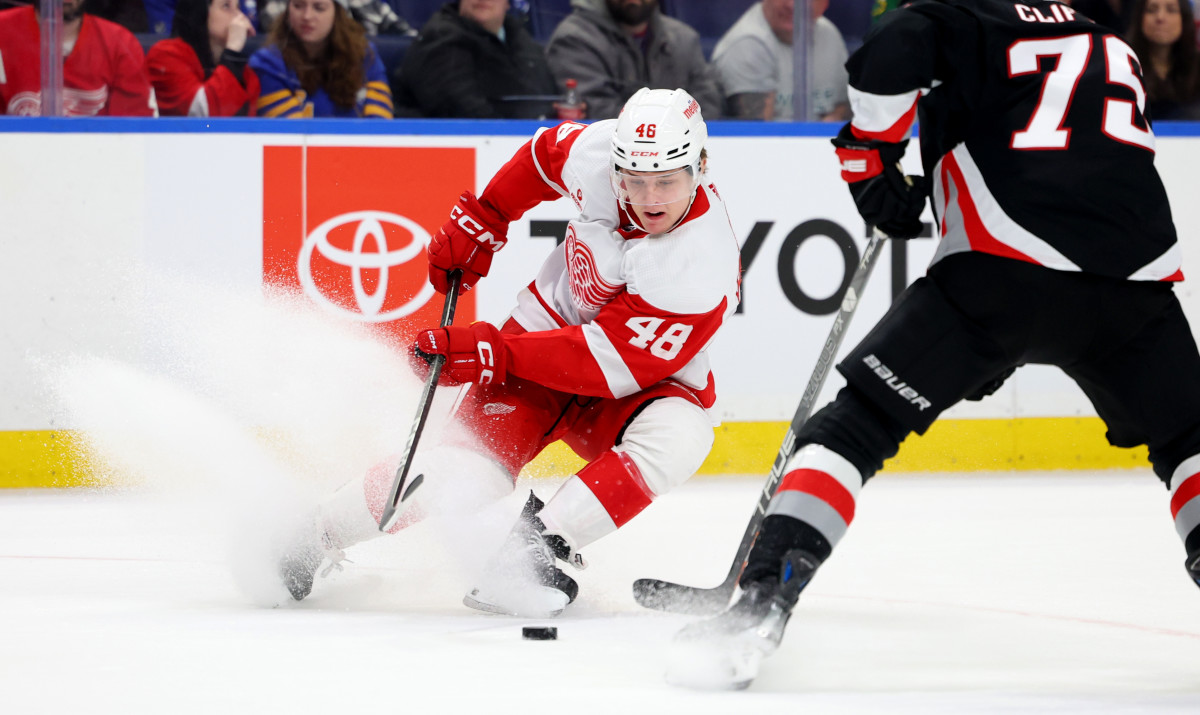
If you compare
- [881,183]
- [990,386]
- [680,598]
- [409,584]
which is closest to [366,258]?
[409,584]

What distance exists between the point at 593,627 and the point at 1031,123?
1.10 metres

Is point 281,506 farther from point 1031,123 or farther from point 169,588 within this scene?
point 1031,123

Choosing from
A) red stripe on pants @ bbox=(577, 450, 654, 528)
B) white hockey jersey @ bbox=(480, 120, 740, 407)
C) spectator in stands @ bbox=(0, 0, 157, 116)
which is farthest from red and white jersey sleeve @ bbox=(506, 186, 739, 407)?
spectator in stands @ bbox=(0, 0, 157, 116)

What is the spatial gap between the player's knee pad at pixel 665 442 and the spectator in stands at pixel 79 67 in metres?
2.58

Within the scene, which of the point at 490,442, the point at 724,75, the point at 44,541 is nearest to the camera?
the point at 490,442

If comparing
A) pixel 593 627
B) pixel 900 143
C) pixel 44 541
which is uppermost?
pixel 900 143

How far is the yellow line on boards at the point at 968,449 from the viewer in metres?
4.59

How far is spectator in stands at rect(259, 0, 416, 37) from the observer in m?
4.51

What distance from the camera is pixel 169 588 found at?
2.72 meters

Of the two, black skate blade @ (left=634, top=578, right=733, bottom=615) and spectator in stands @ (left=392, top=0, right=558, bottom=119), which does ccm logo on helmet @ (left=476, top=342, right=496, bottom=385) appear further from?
spectator in stands @ (left=392, top=0, right=558, bottom=119)

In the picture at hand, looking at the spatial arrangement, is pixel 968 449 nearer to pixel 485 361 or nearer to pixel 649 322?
pixel 649 322

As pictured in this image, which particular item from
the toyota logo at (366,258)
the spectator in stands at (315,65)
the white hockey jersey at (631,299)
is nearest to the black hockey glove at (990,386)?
the white hockey jersey at (631,299)

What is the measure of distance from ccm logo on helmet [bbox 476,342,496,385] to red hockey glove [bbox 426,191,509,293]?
462mm

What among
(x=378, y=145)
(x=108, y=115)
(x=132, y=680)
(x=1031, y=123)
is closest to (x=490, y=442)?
(x=132, y=680)
